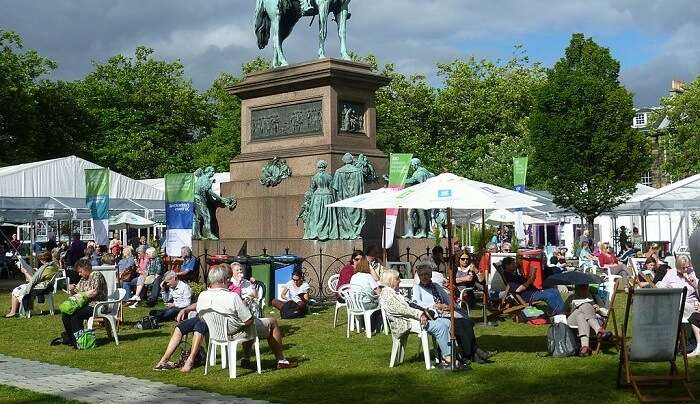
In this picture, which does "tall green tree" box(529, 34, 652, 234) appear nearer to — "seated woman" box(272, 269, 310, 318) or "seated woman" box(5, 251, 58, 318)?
"seated woman" box(272, 269, 310, 318)

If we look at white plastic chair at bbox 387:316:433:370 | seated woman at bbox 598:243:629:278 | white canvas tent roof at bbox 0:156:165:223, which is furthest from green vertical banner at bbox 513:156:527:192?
white plastic chair at bbox 387:316:433:370

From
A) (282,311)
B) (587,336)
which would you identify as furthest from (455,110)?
(587,336)

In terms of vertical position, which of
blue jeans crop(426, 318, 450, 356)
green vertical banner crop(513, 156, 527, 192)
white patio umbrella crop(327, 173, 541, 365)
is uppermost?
green vertical banner crop(513, 156, 527, 192)

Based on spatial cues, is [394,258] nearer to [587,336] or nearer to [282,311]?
[282,311]

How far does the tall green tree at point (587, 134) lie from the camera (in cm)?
4447

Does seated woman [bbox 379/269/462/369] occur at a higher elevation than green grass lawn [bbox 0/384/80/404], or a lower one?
higher

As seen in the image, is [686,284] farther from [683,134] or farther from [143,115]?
[683,134]

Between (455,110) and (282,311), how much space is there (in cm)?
4260

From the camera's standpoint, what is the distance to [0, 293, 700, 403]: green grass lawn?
365 inches

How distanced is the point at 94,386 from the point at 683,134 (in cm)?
5933

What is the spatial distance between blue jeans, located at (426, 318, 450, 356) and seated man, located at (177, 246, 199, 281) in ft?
27.6

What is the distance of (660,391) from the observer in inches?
365

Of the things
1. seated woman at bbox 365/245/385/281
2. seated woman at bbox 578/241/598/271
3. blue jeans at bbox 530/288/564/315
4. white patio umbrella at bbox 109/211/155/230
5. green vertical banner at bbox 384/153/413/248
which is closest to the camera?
blue jeans at bbox 530/288/564/315

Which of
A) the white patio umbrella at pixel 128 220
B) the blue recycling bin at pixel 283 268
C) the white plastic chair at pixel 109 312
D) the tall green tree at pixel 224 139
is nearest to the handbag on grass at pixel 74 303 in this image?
the white plastic chair at pixel 109 312
